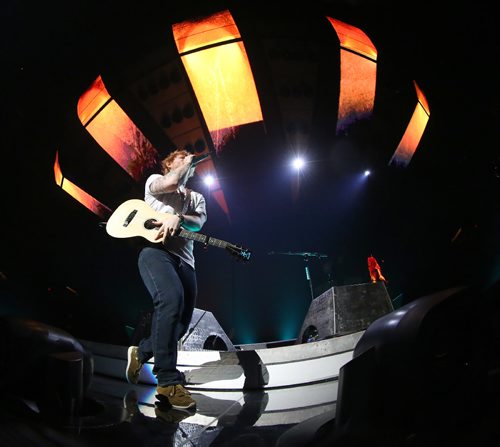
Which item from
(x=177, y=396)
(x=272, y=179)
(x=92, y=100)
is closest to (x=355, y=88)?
(x=272, y=179)

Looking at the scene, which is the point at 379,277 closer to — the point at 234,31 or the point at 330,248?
the point at 330,248

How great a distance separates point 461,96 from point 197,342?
440cm

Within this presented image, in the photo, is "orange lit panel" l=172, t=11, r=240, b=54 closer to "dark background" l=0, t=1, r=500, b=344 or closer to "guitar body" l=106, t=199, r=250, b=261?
"dark background" l=0, t=1, r=500, b=344

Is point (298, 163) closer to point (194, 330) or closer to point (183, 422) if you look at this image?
point (194, 330)

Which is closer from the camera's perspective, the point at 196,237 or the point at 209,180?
the point at 196,237

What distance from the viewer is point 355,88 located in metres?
5.01

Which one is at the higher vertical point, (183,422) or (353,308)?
(353,308)

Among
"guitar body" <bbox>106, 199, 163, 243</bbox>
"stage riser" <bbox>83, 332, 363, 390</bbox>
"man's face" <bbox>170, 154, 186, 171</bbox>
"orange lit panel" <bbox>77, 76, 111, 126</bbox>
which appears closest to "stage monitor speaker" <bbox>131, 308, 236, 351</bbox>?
"stage riser" <bbox>83, 332, 363, 390</bbox>

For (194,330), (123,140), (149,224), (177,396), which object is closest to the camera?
(177,396)

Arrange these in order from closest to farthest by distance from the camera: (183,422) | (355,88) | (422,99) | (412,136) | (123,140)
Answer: (183,422)
(422,99)
(412,136)
(355,88)
(123,140)

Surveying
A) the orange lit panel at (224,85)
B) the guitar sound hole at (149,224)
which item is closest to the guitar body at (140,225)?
the guitar sound hole at (149,224)

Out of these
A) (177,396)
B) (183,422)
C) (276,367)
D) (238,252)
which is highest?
(238,252)

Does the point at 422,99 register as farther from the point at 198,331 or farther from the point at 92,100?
the point at 92,100

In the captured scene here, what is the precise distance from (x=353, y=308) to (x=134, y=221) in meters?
2.08
